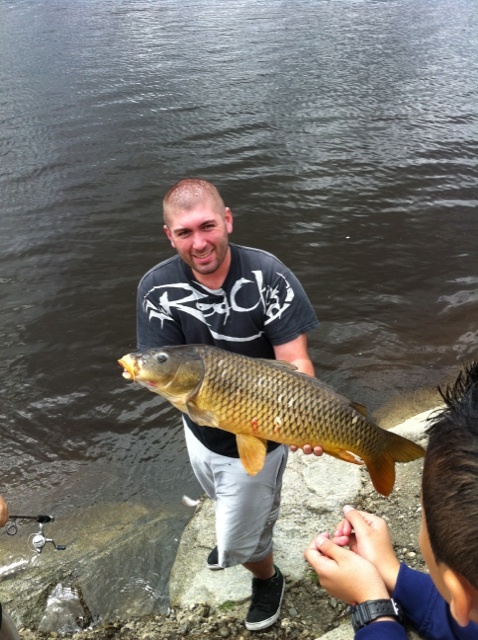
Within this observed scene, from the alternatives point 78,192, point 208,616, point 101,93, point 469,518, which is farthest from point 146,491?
point 101,93

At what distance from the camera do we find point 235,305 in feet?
9.18

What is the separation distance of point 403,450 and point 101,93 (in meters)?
14.4

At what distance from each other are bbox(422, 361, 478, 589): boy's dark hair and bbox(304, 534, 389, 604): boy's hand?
62 cm

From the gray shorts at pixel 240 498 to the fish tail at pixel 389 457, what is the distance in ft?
1.73

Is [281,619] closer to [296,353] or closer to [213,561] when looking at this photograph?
[213,561]

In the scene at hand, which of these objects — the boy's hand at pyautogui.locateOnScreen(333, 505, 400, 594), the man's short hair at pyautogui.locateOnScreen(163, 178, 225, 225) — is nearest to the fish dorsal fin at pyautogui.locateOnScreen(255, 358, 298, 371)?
the boy's hand at pyautogui.locateOnScreen(333, 505, 400, 594)

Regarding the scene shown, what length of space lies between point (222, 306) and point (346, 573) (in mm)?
1250

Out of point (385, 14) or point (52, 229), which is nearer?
point (52, 229)

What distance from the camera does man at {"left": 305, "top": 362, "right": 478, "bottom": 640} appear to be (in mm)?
1443

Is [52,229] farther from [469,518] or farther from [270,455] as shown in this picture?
[469,518]

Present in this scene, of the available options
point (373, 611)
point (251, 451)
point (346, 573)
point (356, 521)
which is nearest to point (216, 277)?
point (251, 451)

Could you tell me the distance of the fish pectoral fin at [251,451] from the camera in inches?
103

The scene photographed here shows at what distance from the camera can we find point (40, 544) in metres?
4.02

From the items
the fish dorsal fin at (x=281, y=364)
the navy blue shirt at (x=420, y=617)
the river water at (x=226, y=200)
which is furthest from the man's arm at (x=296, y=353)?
the river water at (x=226, y=200)
